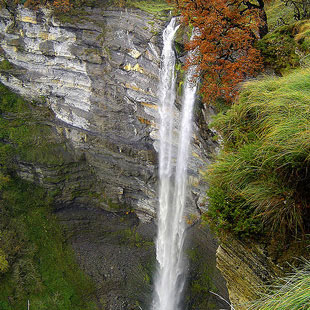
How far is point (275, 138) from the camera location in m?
2.70

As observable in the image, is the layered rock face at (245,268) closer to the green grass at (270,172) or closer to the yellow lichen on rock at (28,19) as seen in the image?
the green grass at (270,172)

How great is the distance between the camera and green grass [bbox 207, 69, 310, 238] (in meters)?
2.59

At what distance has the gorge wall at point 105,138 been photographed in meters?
11.1

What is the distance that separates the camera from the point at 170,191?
1205 centimetres

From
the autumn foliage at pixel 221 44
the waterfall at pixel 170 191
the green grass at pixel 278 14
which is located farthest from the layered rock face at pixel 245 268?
the green grass at pixel 278 14

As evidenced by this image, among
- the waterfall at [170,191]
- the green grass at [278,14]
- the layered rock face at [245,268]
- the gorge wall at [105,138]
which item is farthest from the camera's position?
the gorge wall at [105,138]

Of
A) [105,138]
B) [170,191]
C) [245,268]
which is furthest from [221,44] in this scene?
[105,138]

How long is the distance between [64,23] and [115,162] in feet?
24.1

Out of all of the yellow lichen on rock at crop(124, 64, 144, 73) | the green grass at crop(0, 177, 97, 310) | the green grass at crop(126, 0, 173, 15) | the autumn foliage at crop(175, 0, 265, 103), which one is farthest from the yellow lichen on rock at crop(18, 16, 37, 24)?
the autumn foliage at crop(175, 0, 265, 103)

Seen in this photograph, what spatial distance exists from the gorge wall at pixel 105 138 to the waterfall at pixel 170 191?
438mm

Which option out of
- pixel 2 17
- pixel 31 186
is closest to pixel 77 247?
pixel 31 186

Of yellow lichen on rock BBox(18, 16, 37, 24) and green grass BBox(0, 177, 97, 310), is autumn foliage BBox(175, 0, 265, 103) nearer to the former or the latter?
yellow lichen on rock BBox(18, 16, 37, 24)

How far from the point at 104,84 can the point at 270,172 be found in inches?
437

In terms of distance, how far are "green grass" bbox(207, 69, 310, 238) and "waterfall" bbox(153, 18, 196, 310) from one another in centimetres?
632
